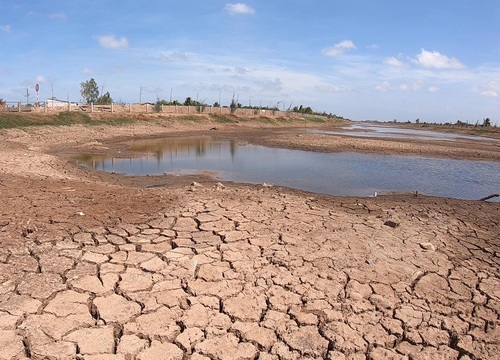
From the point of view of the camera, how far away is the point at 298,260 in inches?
172

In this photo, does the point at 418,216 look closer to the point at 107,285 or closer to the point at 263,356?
the point at 263,356

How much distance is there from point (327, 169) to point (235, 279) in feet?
32.4

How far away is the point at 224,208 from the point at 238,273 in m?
2.19

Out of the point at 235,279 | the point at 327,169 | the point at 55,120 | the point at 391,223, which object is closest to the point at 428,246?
the point at 391,223

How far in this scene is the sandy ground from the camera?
3002 millimetres

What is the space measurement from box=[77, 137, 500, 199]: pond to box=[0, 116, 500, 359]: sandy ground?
3.75 meters

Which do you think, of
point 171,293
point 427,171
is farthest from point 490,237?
point 427,171

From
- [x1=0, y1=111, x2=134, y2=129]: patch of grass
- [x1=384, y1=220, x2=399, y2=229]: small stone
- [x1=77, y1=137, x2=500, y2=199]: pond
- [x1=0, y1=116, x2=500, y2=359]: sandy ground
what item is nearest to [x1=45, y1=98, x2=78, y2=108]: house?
[x1=0, y1=111, x2=134, y2=129]: patch of grass

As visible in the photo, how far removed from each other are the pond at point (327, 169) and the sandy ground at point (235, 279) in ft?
12.3

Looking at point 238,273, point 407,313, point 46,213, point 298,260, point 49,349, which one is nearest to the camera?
point 49,349

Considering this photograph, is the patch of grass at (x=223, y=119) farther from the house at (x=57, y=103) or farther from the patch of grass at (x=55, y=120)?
the house at (x=57, y=103)

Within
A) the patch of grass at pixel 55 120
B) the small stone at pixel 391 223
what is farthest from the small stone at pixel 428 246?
the patch of grass at pixel 55 120

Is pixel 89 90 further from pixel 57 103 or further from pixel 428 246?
pixel 428 246

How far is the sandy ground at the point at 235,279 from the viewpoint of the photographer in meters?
3.00
